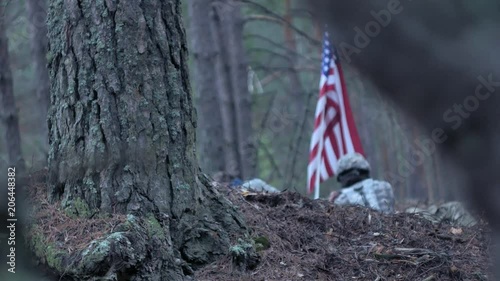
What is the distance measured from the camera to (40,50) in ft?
40.1

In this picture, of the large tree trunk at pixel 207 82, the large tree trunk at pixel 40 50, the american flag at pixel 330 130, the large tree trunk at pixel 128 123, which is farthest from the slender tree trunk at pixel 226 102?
the large tree trunk at pixel 128 123

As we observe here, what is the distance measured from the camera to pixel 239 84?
18.5 meters

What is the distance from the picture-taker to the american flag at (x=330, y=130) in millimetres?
11695

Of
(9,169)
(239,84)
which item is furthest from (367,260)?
(239,84)

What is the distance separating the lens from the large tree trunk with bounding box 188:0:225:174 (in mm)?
13992

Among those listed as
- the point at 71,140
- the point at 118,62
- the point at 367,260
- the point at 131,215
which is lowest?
the point at 367,260

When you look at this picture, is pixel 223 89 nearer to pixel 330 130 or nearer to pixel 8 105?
pixel 330 130

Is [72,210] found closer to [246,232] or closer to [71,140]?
[71,140]

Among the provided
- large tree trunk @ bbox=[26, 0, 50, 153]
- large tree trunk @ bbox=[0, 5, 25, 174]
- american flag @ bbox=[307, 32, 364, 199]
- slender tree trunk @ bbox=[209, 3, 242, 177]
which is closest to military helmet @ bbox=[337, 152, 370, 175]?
american flag @ bbox=[307, 32, 364, 199]

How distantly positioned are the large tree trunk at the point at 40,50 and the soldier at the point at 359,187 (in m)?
3.86

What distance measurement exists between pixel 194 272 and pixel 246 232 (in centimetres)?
51

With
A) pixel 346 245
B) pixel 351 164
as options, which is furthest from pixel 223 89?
pixel 346 245

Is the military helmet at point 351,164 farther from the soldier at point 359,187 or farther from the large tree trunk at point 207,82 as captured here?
the large tree trunk at point 207,82

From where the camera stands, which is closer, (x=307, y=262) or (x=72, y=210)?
(x=72, y=210)
